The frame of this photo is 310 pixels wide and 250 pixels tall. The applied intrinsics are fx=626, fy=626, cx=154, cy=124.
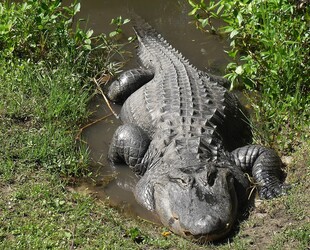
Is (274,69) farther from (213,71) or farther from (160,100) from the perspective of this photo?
(213,71)

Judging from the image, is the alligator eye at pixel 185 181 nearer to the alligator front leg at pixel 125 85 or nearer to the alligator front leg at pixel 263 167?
the alligator front leg at pixel 263 167

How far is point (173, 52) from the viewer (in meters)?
8.48

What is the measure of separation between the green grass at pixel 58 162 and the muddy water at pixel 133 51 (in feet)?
0.68

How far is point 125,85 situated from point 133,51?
4.25 feet

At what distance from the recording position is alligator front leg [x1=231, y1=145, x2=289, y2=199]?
19.6ft

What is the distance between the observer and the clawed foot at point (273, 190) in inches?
231

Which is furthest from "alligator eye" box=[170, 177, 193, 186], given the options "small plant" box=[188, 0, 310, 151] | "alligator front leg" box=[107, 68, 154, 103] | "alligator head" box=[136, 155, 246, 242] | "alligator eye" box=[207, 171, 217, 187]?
"alligator front leg" box=[107, 68, 154, 103]

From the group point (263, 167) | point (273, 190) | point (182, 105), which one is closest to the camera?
point (273, 190)

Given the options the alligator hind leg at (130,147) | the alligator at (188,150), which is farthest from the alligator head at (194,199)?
the alligator hind leg at (130,147)

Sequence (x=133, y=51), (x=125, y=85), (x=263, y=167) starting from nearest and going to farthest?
(x=263, y=167) < (x=125, y=85) < (x=133, y=51)

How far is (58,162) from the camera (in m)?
6.15

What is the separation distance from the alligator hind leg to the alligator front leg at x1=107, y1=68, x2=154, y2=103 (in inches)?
45.2

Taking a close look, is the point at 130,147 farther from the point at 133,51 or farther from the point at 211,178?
the point at 133,51

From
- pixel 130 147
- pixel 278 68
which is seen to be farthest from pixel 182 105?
pixel 278 68
